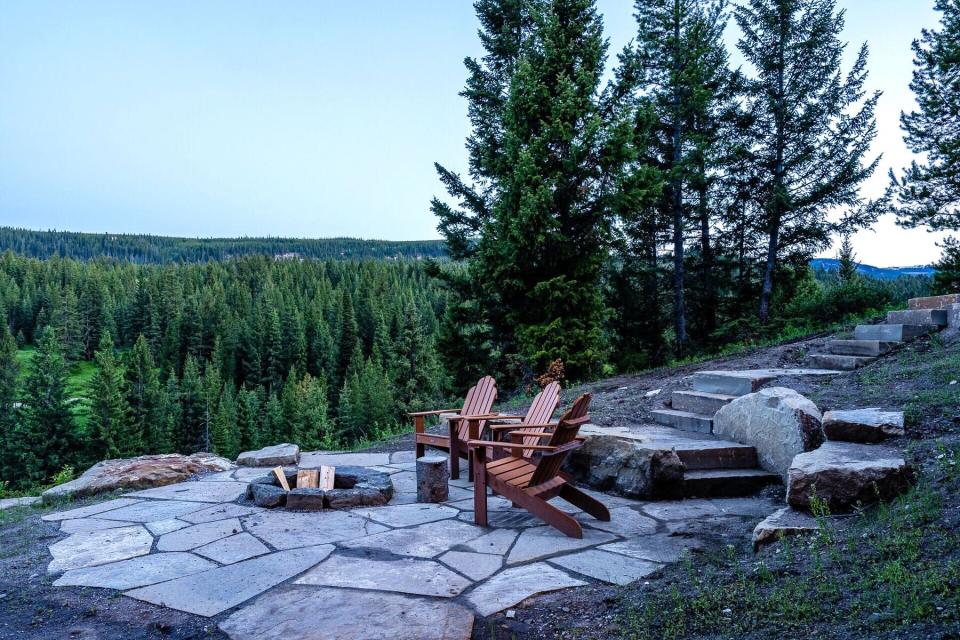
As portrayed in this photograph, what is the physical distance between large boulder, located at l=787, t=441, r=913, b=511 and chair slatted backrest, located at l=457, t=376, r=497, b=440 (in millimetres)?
2912

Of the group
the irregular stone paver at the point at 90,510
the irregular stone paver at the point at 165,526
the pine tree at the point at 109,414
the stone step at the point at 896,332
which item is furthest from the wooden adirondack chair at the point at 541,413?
the pine tree at the point at 109,414

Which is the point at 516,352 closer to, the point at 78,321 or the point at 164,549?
the point at 164,549

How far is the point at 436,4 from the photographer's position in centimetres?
1458

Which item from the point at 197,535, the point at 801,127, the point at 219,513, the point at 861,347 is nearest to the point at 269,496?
the point at 219,513

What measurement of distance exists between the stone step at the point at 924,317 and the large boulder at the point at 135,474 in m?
8.61

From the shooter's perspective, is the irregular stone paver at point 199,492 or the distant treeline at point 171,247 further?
the distant treeline at point 171,247

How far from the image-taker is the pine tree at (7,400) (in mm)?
42312

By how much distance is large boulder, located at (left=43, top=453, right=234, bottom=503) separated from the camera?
5.43 m

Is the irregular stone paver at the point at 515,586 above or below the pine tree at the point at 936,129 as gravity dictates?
below

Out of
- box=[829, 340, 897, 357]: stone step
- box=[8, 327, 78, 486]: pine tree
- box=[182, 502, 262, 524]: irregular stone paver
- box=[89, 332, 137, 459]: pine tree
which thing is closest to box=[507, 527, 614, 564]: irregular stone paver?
box=[182, 502, 262, 524]: irregular stone paver

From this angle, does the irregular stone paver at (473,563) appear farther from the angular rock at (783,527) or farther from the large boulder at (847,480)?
the large boulder at (847,480)

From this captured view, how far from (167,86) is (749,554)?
21421mm

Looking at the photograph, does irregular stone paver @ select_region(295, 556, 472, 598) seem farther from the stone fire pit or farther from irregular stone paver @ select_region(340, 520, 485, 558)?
the stone fire pit

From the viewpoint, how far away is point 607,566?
3143 mm
